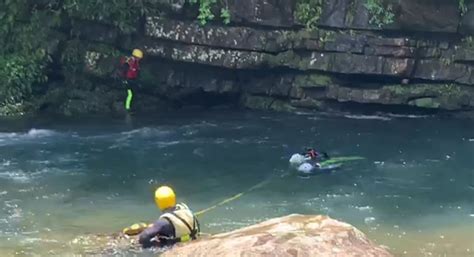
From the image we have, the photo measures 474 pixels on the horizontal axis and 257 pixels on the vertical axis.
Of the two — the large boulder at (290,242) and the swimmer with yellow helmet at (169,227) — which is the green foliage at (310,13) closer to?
the swimmer with yellow helmet at (169,227)

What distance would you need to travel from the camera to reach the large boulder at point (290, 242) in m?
11.3

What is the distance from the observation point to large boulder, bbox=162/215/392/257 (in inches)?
445

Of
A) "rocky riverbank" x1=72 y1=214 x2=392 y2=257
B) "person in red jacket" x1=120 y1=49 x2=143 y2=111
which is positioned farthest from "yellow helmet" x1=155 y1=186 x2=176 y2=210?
"person in red jacket" x1=120 y1=49 x2=143 y2=111

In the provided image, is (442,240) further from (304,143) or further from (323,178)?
(304,143)

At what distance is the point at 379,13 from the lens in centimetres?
2391

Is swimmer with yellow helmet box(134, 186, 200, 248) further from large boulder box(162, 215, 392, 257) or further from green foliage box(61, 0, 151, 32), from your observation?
green foliage box(61, 0, 151, 32)

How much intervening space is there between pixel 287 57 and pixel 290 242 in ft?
44.9

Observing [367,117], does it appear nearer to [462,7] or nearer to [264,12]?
[462,7]

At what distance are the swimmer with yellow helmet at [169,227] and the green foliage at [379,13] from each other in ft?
40.5

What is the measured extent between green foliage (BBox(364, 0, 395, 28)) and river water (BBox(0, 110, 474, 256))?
8.64 feet

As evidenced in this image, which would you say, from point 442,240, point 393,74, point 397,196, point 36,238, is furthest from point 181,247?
point 393,74

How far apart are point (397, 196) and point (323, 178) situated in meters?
1.90

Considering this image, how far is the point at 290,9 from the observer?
24641 millimetres

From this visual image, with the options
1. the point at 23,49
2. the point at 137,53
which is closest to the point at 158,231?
the point at 137,53
